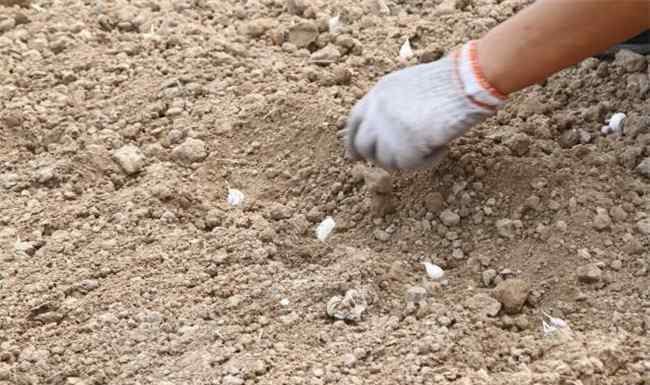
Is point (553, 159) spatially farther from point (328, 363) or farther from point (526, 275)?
point (328, 363)

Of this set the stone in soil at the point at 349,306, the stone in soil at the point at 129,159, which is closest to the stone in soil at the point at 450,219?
the stone in soil at the point at 349,306

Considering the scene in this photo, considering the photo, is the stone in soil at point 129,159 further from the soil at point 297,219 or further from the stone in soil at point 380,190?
the stone in soil at point 380,190

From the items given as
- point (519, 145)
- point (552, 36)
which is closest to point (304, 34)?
point (519, 145)

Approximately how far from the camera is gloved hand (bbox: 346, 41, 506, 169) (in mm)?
1664

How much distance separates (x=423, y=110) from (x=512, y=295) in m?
0.35

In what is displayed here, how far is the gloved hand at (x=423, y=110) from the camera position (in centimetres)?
166

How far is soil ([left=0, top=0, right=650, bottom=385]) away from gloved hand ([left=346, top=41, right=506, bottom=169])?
154 mm

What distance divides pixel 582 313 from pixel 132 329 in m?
0.78

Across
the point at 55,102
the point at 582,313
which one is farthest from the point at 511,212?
the point at 55,102

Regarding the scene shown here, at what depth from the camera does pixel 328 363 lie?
1646 mm

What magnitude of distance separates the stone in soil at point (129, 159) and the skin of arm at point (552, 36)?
0.78m

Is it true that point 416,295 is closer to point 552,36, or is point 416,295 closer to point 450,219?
point 450,219

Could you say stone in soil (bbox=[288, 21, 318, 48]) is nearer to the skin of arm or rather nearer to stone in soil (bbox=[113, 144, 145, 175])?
stone in soil (bbox=[113, 144, 145, 175])

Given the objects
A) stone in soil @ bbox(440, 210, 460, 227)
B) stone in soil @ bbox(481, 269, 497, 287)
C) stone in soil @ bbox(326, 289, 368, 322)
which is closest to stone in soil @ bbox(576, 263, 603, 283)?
stone in soil @ bbox(481, 269, 497, 287)
